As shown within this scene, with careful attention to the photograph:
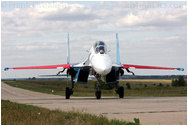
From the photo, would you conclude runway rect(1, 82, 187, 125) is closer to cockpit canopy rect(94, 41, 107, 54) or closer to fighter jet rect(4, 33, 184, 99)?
fighter jet rect(4, 33, 184, 99)

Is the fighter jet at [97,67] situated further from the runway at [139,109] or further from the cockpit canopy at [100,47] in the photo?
the runway at [139,109]

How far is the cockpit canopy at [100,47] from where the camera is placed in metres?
22.2

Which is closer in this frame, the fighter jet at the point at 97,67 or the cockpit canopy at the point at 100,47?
the fighter jet at the point at 97,67

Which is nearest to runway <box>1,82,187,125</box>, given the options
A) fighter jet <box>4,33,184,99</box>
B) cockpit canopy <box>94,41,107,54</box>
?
fighter jet <box>4,33,184,99</box>

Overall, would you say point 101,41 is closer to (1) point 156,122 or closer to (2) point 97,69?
(2) point 97,69

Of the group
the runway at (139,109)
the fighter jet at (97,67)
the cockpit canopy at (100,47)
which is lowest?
the runway at (139,109)

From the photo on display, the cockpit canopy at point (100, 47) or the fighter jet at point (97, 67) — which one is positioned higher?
the cockpit canopy at point (100, 47)

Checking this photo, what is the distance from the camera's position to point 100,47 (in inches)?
882

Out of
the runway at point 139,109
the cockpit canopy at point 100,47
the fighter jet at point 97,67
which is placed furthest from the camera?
the cockpit canopy at point 100,47

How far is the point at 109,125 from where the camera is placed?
955 centimetres

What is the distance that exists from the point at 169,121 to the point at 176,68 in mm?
15163

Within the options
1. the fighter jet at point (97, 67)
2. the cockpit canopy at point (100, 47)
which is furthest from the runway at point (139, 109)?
the cockpit canopy at point (100, 47)

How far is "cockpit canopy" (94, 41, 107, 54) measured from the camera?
Result: 2219cm

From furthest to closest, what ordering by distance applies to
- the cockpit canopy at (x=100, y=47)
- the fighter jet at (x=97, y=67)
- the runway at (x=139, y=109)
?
the cockpit canopy at (x=100, y=47) → the fighter jet at (x=97, y=67) → the runway at (x=139, y=109)
